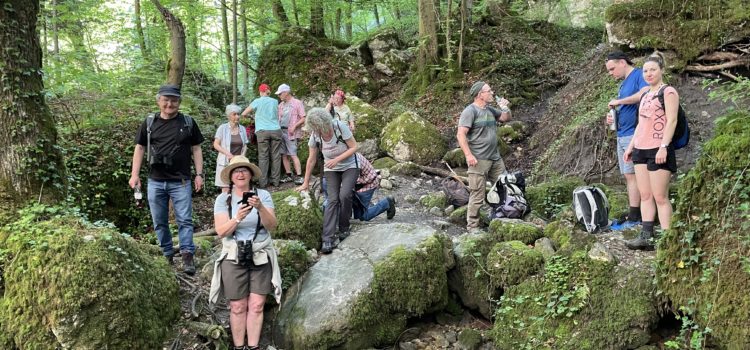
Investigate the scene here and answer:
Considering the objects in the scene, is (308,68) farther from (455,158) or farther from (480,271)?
(480,271)

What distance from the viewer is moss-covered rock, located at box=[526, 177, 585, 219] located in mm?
7117

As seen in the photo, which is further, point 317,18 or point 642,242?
point 317,18

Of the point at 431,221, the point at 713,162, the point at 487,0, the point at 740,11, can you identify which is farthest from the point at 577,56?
the point at 713,162

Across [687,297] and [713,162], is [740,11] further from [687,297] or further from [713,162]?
[687,297]

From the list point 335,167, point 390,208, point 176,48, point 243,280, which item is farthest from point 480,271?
point 176,48

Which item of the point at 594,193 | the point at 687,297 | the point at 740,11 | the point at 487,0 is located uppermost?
the point at 487,0

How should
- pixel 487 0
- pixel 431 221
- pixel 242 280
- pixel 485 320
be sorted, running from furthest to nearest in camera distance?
pixel 487 0 < pixel 431 221 < pixel 485 320 < pixel 242 280

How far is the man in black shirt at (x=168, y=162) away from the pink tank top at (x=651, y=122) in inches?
187

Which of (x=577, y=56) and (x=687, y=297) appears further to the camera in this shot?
(x=577, y=56)

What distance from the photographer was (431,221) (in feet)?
24.2

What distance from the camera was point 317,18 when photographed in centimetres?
1797

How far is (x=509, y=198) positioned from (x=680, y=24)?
5.24m

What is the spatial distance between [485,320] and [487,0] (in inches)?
591

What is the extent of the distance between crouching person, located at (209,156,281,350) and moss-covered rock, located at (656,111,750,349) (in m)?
3.58
